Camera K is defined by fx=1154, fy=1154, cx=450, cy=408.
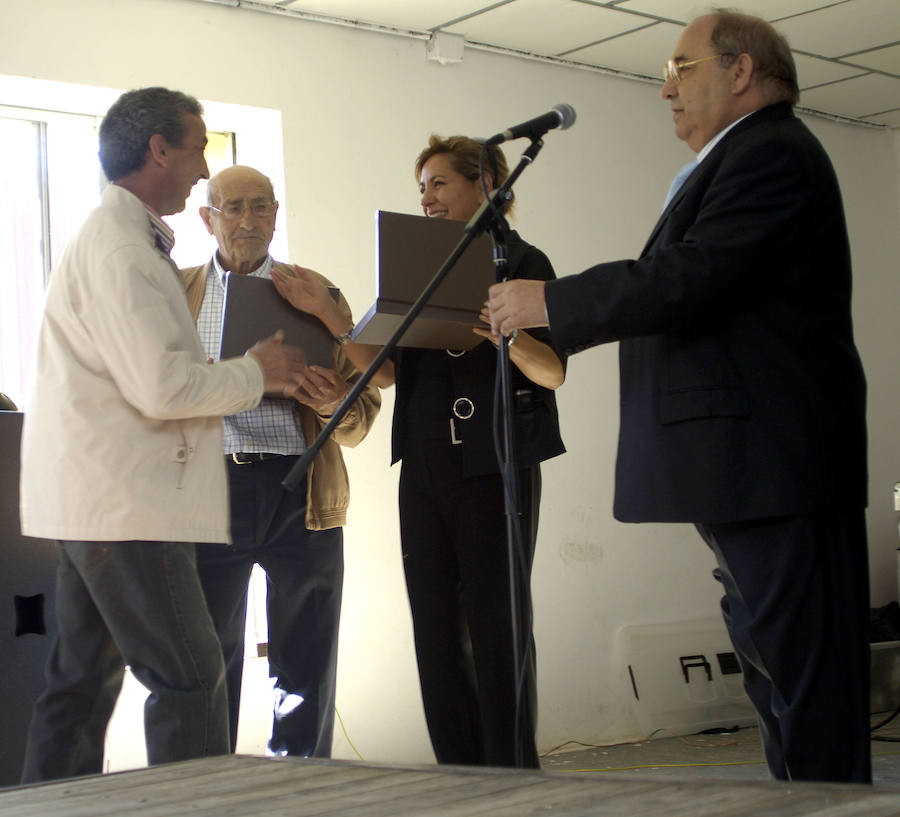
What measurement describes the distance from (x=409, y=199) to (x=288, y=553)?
197 cm

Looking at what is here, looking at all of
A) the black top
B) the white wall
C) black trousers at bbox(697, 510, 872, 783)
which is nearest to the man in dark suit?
black trousers at bbox(697, 510, 872, 783)

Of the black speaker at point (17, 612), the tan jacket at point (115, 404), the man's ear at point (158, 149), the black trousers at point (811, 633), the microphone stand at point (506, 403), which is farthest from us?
the black speaker at point (17, 612)

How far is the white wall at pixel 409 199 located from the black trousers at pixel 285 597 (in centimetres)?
135

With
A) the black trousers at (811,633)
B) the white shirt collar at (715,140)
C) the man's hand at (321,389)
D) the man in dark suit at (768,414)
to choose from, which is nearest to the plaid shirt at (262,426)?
the man's hand at (321,389)

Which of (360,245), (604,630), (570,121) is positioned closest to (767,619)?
(570,121)

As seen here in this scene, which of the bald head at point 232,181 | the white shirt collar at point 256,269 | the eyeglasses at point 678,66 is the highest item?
the bald head at point 232,181

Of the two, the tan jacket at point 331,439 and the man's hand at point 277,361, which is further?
the tan jacket at point 331,439

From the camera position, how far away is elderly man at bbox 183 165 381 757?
258 centimetres

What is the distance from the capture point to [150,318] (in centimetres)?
196

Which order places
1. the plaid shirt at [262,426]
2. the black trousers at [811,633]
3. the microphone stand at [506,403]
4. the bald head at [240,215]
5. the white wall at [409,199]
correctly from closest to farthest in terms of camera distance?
the black trousers at [811,633]
the microphone stand at [506,403]
the plaid shirt at [262,426]
the bald head at [240,215]
the white wall at [409,199]

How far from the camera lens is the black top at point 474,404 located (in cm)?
235

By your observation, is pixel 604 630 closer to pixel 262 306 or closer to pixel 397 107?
pixel 397 107

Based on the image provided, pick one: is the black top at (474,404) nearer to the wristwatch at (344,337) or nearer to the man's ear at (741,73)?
the wristwatch at (344,337)

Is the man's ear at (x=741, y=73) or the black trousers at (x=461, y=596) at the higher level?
the man's ear at (x=741, y=73)
